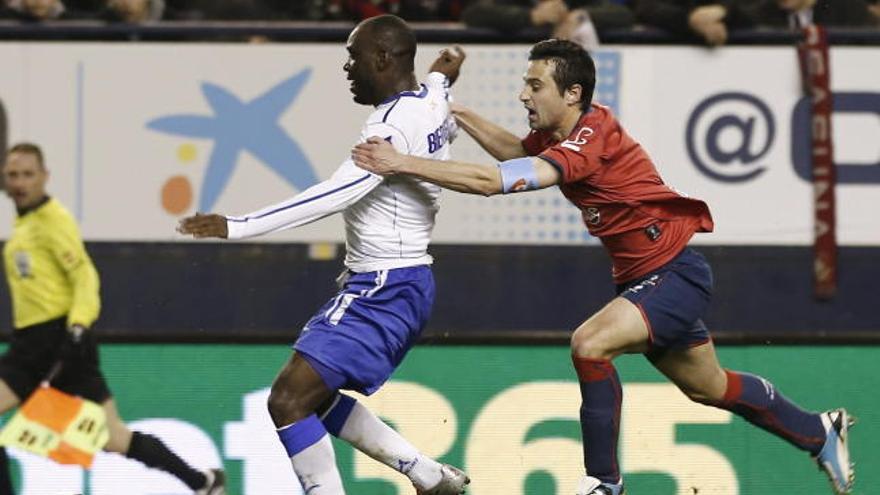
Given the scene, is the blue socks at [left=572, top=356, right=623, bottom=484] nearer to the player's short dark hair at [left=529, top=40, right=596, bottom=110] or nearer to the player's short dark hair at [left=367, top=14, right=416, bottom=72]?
the player's short dark hair at [left=529, top=40, right=596, bottom=110]

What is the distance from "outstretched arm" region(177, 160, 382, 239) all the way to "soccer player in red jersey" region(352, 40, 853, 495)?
0.24 feet

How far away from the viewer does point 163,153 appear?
11430 mm

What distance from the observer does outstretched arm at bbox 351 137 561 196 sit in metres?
7.70

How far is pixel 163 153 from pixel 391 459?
3.69m

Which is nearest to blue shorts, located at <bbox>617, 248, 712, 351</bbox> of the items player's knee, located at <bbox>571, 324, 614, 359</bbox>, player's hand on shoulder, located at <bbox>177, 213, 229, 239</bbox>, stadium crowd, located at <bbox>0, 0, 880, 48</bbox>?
player's knee, located at <bbox>571, 324, 614, 359</bbox>

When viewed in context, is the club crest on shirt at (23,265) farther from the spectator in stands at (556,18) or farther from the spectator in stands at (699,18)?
the spectator in stands at (699,18)

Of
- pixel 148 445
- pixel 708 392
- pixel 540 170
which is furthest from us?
pixel 148 445

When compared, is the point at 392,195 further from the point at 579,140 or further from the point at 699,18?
the point at 699,18

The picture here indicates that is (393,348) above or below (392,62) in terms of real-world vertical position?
below

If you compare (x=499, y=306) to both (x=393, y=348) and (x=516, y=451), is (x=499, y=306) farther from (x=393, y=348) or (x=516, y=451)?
(x=393, y=348)

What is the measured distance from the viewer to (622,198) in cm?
809

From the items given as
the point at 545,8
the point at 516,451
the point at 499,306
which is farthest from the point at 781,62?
the point at 516,451

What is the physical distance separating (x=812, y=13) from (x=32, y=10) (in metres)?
4.16

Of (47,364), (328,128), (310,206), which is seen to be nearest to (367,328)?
(310,206)
